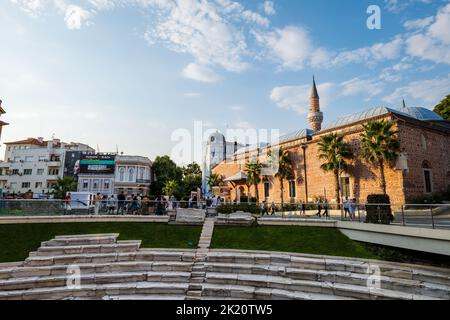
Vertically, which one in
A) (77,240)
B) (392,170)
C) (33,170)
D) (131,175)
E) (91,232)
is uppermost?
(33,170)

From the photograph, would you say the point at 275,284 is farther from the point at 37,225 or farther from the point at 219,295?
the point at 37,225

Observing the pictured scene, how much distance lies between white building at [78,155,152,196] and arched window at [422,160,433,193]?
4216 cm

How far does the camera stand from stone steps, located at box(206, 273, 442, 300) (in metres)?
8.34

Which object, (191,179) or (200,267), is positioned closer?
(200,267)

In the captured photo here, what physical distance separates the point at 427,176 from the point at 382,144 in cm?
615

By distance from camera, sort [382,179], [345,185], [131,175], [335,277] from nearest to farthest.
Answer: [335,277], [382,179], [345,185], [131,175]

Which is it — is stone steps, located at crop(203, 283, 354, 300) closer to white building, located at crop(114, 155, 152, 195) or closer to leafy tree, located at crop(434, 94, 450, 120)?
leafy tree, located at crop(434, 94, 450, 120)

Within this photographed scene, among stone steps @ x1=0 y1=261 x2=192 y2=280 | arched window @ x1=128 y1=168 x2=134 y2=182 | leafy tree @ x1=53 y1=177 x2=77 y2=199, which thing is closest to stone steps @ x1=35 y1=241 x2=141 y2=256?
stone steps @ x1=0 y1=261 x2=192 y2=280

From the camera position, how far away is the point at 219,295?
9.20 m

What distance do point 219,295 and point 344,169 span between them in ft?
72.8

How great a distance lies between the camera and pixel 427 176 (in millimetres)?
24750

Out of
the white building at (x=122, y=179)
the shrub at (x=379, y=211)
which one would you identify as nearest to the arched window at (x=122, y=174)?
the white building at (x=122, y=179)

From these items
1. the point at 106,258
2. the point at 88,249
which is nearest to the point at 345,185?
the point at 106,258

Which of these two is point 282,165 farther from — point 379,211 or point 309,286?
point 309,286
